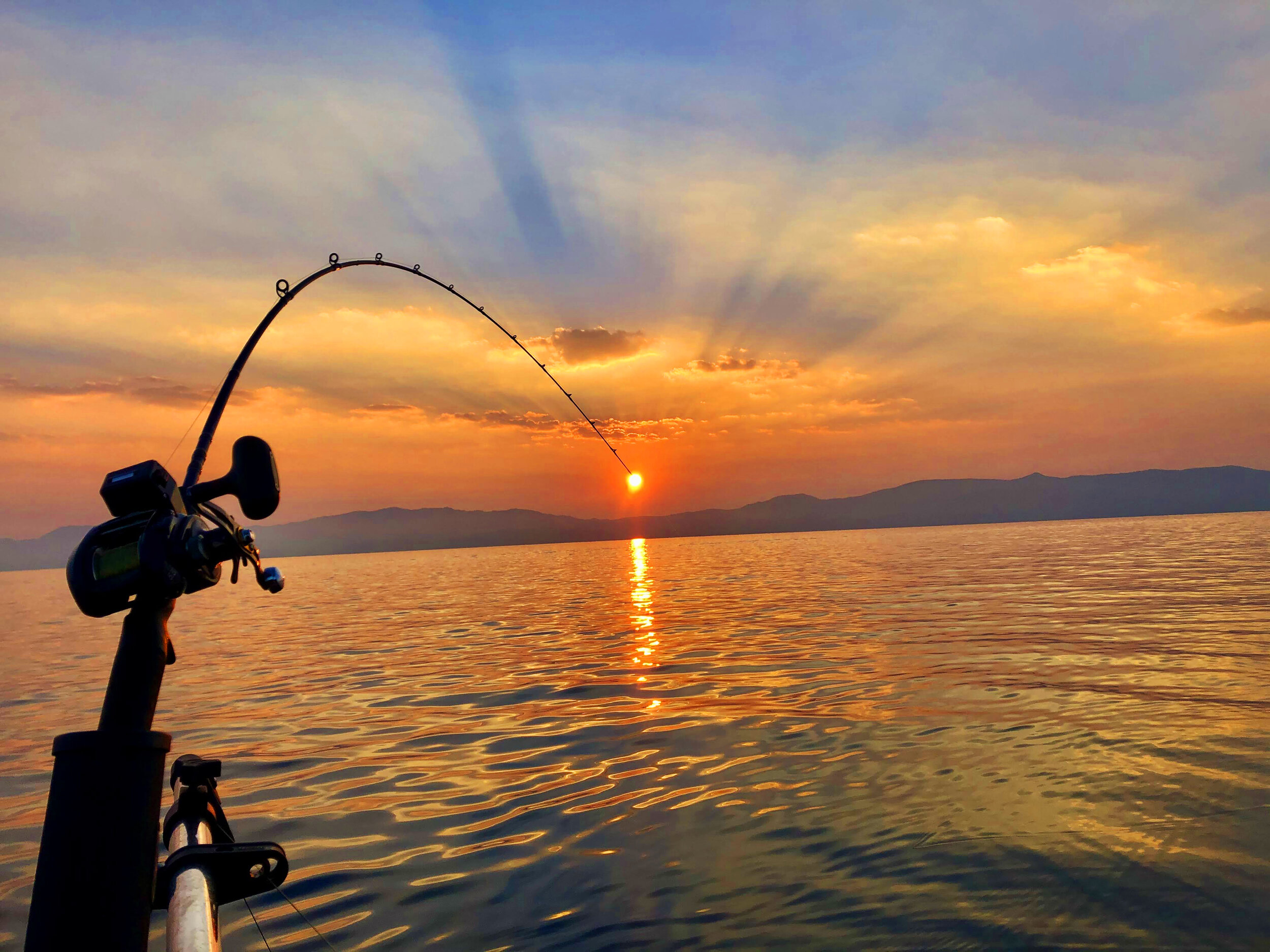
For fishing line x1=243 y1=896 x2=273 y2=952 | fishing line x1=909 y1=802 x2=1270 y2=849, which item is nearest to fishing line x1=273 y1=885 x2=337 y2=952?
fishing line x1=243 y1=896 x2=273 y2=952

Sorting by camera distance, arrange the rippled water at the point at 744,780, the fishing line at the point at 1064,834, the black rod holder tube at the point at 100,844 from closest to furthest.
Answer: the black rod holder tube at the point at 100,844 → the rippled water at the point at 744,780 → the fishing line at the point at 1064,834

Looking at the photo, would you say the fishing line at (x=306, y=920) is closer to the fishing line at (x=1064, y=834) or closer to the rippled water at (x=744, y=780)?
the rippled water at (x=744, y=780)

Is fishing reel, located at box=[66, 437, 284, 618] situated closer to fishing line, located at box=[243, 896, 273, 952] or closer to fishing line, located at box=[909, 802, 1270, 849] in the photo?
fishing line, located at box=[243, 896, 273, 952]

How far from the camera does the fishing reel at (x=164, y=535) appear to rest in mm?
2254

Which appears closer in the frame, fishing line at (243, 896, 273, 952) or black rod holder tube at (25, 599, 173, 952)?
black rod holder tube at (25, 599, 173, 952)

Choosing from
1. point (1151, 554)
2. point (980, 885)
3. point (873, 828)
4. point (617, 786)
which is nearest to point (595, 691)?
point (617, 786)

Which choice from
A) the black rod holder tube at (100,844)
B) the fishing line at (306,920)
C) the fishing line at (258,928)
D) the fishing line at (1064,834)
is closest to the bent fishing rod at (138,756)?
the black rod holder tube at (100,844)

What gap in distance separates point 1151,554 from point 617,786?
169 feet

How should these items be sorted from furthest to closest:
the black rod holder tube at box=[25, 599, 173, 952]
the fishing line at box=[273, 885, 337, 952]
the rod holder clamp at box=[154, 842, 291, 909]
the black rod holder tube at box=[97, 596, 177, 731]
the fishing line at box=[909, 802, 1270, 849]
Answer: the fishing line at box=[909, 802, 1270, 849], the fishing line at box=[273, 885, 337, 952], the rod holder clamp at box=[154, 842, 291, 909], the black rod holder tube at box=[97, 596, 177, 731], the black rod holder tube at box=[25, 599, 173, 952]

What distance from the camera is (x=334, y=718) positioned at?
12570mm

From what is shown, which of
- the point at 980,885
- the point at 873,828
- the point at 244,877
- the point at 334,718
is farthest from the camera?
the point at 334,718

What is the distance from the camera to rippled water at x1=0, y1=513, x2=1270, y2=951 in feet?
17.8

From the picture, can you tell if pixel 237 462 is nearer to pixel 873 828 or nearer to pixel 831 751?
pixel 873 828

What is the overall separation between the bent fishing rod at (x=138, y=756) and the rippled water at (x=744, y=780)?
3010 millimetres
